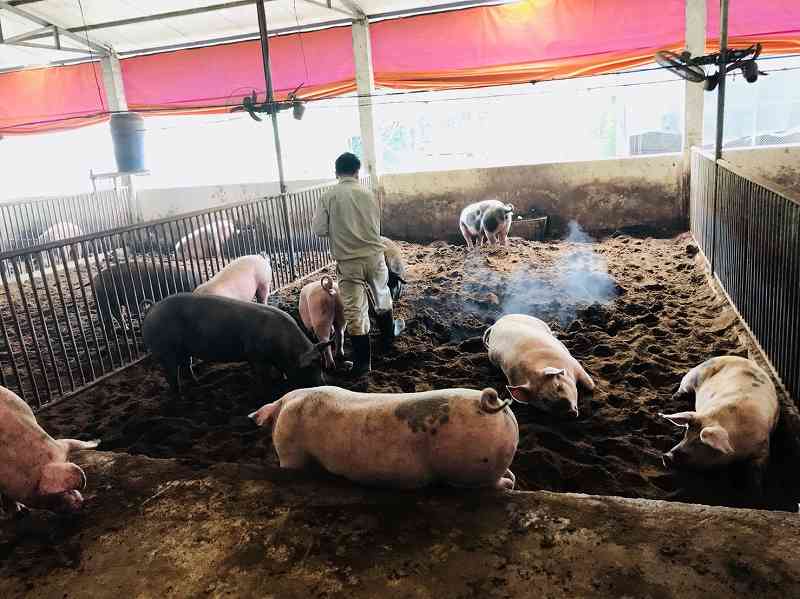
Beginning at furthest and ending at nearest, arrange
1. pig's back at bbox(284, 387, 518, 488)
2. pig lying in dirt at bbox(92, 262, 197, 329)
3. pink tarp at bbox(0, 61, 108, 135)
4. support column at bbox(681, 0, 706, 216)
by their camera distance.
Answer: pink tarp at bbox(0, 61, 108, 135) < support column at bbox(681, 0, 706, 216) < pig lying in dirt at bbox(92, 262, 197, 329) < pig's back at bbox(284, 387, 518, 488)

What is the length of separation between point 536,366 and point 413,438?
5.22ft

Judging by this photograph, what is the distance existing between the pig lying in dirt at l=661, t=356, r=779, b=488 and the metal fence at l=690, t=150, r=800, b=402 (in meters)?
0.34

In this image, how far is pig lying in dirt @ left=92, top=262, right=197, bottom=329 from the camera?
5.30 meters

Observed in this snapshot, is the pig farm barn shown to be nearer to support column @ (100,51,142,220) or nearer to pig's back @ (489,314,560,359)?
support column @ (100,51,142,220)

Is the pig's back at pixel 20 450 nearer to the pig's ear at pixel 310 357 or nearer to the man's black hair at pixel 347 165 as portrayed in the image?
the pig's ear at pixel 310 357

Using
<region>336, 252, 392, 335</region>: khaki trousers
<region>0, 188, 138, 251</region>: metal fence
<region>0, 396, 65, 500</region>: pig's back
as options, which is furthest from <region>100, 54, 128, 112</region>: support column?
<region>0, 396, 65, 500</region>: pig's back

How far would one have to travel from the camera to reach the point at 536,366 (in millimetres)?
3777

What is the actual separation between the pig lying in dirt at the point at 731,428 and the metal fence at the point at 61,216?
9.91 metres

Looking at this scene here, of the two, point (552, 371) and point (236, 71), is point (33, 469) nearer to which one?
point (552, 371)

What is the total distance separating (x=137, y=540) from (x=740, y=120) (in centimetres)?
1749

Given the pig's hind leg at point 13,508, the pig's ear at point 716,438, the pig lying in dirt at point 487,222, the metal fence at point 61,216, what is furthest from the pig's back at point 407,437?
the metal fence at point 61,216

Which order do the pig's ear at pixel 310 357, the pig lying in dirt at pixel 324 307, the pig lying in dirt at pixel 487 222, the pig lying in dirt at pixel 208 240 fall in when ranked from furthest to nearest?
the pig lying in dirt at pixel 487 222, the pig lying in dirt at pixel 208 240, the pig lying in dirt at pixel 324 307, the pig's ear at pixel 310 357

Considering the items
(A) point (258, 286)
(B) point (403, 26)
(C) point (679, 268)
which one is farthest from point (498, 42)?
(A) point (258, 286)

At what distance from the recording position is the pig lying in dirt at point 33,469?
242cm
